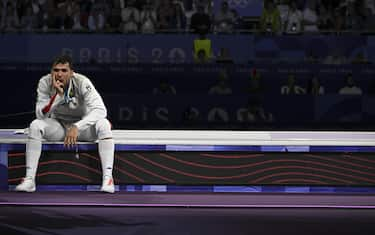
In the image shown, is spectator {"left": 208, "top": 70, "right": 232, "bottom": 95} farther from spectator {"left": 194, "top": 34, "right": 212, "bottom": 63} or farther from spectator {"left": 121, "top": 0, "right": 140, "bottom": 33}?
spectator {"left": 121, "top": 0, "right": 140, "bottom": 33}

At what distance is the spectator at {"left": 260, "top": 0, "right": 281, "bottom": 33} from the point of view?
12.6m

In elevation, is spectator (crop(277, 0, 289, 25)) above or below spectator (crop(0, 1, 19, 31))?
above

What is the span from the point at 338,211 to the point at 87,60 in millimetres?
7238

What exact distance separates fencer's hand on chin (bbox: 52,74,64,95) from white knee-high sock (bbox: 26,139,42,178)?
0.47 meters

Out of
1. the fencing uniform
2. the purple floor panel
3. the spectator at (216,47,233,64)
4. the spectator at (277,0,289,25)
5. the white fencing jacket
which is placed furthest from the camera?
the spectator at (277,0,289,25)

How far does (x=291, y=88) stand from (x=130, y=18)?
3.25 metres

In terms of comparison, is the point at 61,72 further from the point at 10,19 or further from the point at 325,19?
the point at 325,19

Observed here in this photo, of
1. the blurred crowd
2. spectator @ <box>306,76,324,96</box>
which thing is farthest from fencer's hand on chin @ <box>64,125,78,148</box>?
the blurred crowd

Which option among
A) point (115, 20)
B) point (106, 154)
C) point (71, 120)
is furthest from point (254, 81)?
point (106, 154)

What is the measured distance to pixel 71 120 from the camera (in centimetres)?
656

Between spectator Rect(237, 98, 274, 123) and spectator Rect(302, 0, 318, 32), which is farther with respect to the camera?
spectator Rect(302, 0, 318, 32)

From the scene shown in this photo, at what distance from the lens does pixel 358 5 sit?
43.5 ft

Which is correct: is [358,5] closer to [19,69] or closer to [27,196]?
[19,69]

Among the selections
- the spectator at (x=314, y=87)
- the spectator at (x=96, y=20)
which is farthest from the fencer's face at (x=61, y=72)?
the spectator at (x=96, y=20)
